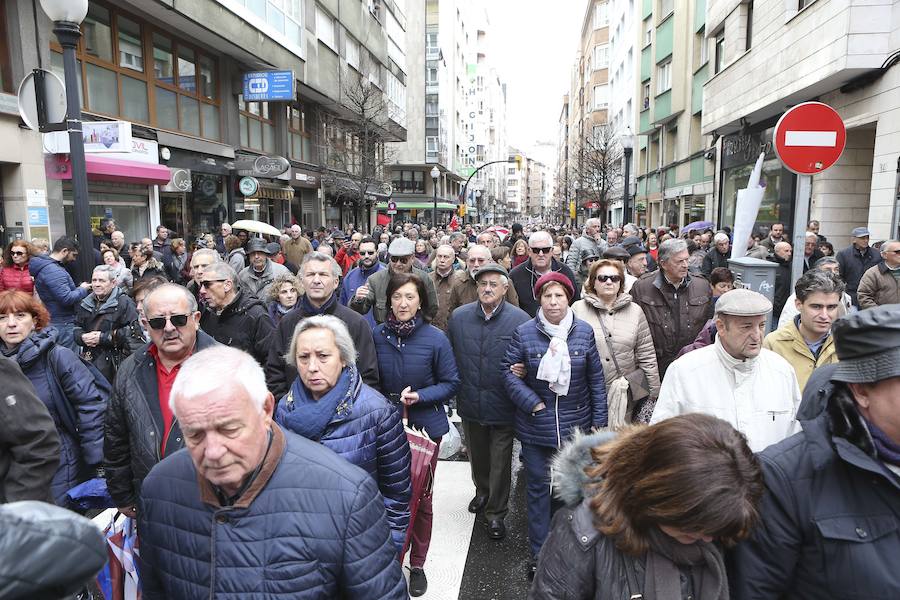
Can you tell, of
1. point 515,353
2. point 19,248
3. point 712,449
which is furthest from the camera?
point 19,248

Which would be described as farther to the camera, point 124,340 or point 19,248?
point 19,248

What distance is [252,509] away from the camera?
69.1 inches

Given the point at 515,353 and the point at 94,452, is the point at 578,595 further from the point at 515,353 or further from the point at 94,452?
the point at 94,452

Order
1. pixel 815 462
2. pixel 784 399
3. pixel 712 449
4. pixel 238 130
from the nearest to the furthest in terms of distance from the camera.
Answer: pixel 712 449
pixel 815 462
pixel 784 399
pixel 238 130

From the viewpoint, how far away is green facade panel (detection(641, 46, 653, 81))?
3247 centimetres

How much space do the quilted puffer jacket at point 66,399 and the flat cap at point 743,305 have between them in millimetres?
3541

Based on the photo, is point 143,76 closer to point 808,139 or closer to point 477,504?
point 477,504

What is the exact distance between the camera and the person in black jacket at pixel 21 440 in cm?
277

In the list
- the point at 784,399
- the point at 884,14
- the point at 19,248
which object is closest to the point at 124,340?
the point at 19,248

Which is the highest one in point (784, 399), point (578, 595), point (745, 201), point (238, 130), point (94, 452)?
point (238, 130)

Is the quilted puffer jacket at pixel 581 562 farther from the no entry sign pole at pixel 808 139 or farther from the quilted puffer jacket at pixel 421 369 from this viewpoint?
the no entry sign pole at pixel 808 139

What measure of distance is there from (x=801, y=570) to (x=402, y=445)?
1857 millimetres

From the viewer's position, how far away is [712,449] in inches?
60.6

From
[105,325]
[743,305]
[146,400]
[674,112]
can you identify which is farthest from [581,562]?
[674,112]
